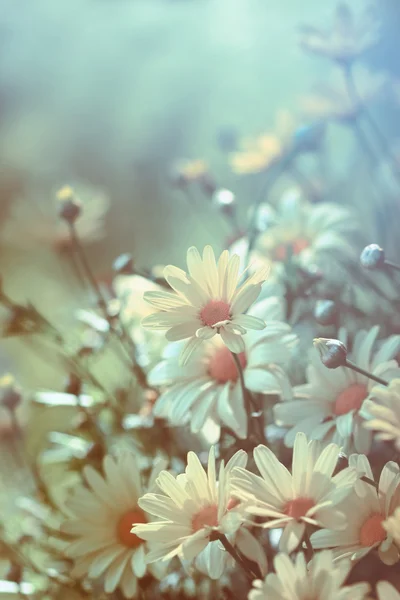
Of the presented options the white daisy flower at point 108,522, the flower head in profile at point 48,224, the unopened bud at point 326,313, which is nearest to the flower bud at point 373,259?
the unopened bud at point 326,313

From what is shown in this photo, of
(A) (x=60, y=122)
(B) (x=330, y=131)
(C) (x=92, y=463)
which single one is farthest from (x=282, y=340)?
(A) (x=60, y=122)

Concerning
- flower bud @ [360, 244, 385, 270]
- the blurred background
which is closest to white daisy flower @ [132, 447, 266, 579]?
flower bud @ [360, 244, 385, 270]

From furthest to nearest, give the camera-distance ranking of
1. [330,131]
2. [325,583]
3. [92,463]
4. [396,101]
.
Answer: [330,131]
[396,101]
[92,463]
[325,583]

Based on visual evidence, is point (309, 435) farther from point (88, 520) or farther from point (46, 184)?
point (46, 184)

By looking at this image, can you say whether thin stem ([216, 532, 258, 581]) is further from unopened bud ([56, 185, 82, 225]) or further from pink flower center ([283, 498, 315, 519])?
unopened bud ([56, 185, 82, 225])

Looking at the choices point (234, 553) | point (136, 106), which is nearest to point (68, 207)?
point (234, 553)

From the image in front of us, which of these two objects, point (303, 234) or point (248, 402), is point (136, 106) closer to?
point (303, 234)

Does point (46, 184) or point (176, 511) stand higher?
point (176, 511)

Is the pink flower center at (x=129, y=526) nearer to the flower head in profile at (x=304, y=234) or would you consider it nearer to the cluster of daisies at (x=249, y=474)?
the cluster of daisies at (x=249, y=474)
